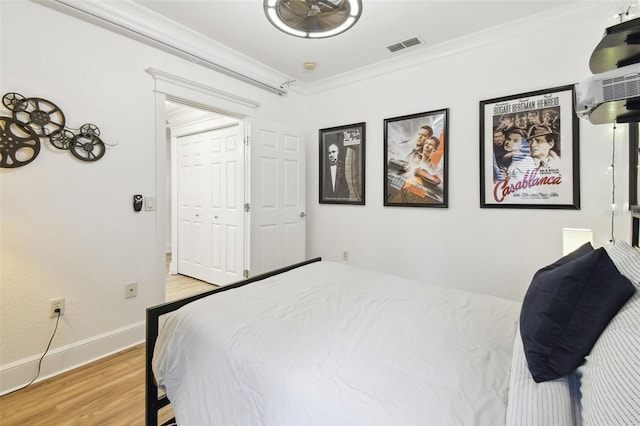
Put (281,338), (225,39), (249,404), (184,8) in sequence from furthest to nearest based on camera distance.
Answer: (225,39) < (184,8) < (281,338) < (249,404)

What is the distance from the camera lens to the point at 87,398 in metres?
1.80

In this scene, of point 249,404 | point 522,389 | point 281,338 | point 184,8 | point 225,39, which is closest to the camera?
point 522,389

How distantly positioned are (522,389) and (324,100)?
367 centimetres

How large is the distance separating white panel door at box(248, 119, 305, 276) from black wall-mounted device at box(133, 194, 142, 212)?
1.12m

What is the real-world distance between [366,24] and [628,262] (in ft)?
8.05

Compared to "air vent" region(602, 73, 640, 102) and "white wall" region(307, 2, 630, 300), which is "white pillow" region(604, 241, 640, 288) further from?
"white wall" region(307, 2, 630, 300)

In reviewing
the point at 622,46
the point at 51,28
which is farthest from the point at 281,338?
the point at 51,28

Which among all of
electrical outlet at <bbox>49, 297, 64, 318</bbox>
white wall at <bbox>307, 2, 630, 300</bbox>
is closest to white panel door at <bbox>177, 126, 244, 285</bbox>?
white wall at <bbox>307, 2, 630, 300</bbox>

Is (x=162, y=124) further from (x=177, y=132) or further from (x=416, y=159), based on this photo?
(x=416, y=159)

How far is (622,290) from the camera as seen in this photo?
0.82 m

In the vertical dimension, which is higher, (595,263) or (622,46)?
(622,46)

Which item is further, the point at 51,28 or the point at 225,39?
the point at 225,39

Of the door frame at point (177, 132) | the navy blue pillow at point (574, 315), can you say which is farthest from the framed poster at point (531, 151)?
the door frame at point (177, 132)

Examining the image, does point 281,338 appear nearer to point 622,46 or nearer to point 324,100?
point 622,46
